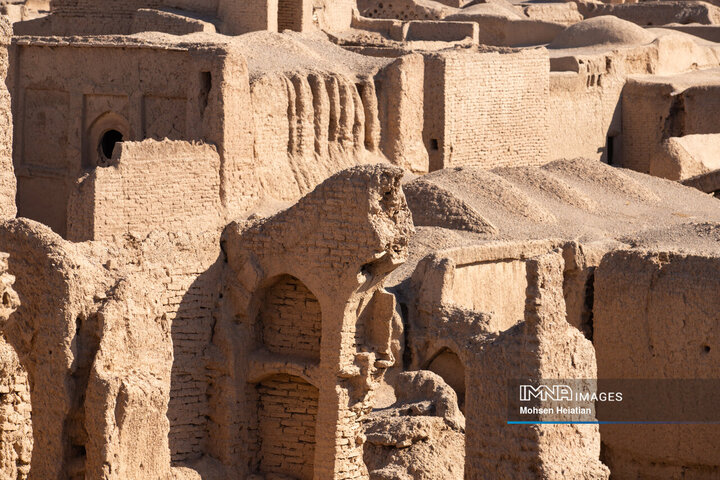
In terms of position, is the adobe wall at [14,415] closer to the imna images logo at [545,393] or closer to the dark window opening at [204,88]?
the imna images logo at [545,393]

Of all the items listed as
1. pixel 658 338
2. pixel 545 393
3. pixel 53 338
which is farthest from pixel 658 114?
pixel 53 338

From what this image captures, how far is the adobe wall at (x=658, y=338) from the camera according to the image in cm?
1584

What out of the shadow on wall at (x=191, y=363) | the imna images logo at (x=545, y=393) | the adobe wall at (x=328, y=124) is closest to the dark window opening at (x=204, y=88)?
the adobe wall at (x=328, y=124)

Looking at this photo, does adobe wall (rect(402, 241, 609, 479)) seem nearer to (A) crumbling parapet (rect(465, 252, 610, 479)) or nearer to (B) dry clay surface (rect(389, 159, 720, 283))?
(A) crumbling parapet (rect(465, 252, 610, 479))

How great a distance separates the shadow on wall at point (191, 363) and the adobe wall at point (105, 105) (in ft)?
21.7

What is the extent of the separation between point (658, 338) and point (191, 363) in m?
4.43

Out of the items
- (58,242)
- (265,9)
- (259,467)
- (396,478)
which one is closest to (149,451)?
(58,242)

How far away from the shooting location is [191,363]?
14734 millimetres

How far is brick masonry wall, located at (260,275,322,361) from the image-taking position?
1523cm

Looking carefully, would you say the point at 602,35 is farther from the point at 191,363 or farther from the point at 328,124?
the point at 191,363

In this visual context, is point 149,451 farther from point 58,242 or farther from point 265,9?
point 265,9

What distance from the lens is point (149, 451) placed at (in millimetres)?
11195

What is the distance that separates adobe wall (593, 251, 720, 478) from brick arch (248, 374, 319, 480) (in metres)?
3.10

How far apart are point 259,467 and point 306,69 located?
999 centimetres
